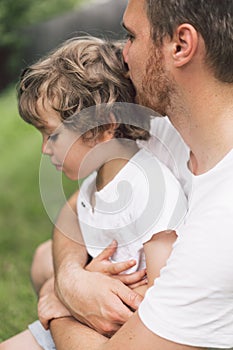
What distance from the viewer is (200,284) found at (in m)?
1.99

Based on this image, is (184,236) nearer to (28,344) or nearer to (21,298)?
(28,344)

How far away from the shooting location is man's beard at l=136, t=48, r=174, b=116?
225cm

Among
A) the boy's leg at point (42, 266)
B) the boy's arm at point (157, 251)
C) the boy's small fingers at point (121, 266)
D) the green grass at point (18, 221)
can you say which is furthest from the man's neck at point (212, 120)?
the green grass at point (18, 221)

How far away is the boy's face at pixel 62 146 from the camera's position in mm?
2508

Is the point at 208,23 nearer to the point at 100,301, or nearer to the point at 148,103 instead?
the point at 148,103

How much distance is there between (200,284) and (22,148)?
17.3ft

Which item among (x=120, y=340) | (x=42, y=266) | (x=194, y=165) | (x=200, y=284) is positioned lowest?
(x=42, y=266)

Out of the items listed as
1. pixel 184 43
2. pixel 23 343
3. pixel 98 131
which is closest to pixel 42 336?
pixel 23 343

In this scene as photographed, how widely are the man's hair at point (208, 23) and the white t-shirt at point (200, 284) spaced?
342 millimetres

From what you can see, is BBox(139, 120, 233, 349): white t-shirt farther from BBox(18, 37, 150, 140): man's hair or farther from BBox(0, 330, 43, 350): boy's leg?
BBox(0, 330, 43, 350): boy's leg

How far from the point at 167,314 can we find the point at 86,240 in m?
0.69

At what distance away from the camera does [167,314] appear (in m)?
2.03

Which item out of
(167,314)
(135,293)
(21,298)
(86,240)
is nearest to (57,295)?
(86,240)

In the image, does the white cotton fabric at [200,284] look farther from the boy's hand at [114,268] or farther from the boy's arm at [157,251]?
the boy's hand at [114,268]
